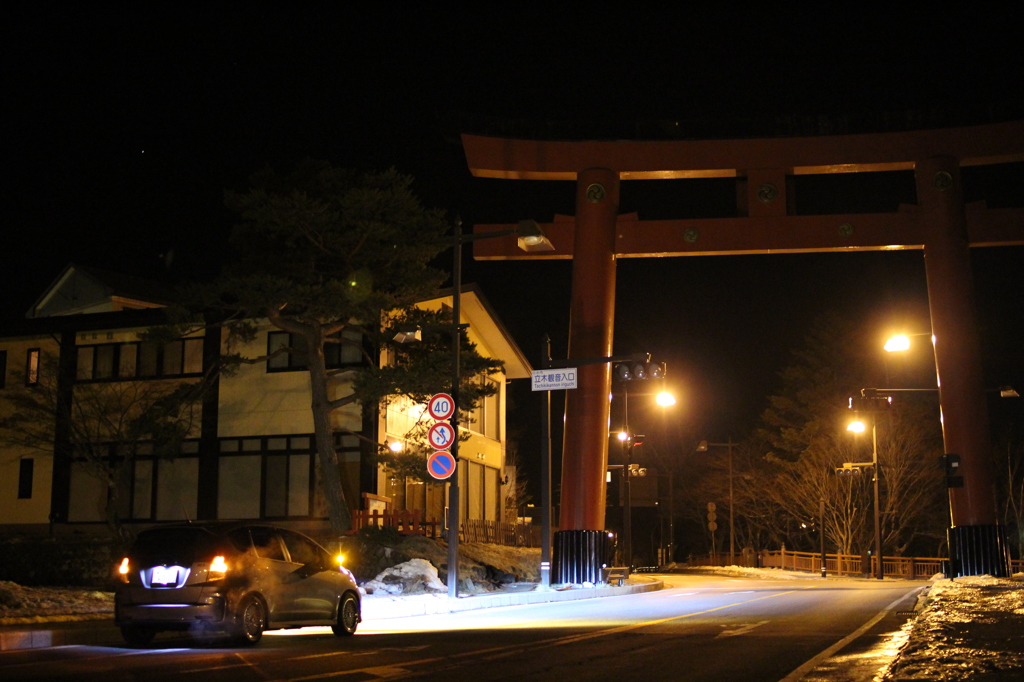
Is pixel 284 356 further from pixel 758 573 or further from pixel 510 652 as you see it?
pixel 758 573

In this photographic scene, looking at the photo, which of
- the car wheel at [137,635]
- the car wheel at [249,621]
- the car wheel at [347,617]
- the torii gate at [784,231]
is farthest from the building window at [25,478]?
the car wheel at [249,621]

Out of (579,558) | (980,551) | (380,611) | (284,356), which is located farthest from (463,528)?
(980,551)

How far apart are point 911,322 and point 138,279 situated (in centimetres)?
4200

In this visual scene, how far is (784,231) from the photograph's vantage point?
2888 cm

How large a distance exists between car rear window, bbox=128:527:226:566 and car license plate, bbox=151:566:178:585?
2.6 inches

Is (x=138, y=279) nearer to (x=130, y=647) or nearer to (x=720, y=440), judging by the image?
(x=130, y=647)

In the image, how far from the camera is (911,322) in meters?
60.2

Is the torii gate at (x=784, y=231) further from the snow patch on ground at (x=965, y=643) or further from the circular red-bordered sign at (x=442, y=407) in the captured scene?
the snow patch on ground at (x=965, y=643)

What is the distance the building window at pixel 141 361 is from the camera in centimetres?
3259

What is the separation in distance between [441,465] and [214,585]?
28.9 feet

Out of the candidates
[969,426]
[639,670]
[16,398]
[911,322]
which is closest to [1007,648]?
[639,670]

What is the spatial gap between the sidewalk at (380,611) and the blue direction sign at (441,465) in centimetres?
229

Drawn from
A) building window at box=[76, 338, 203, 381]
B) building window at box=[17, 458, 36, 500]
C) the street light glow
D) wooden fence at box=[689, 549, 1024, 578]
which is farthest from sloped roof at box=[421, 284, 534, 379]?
wooden fence at box=[689, 549, 1024, 578]

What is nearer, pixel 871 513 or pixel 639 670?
pixel 639 670
